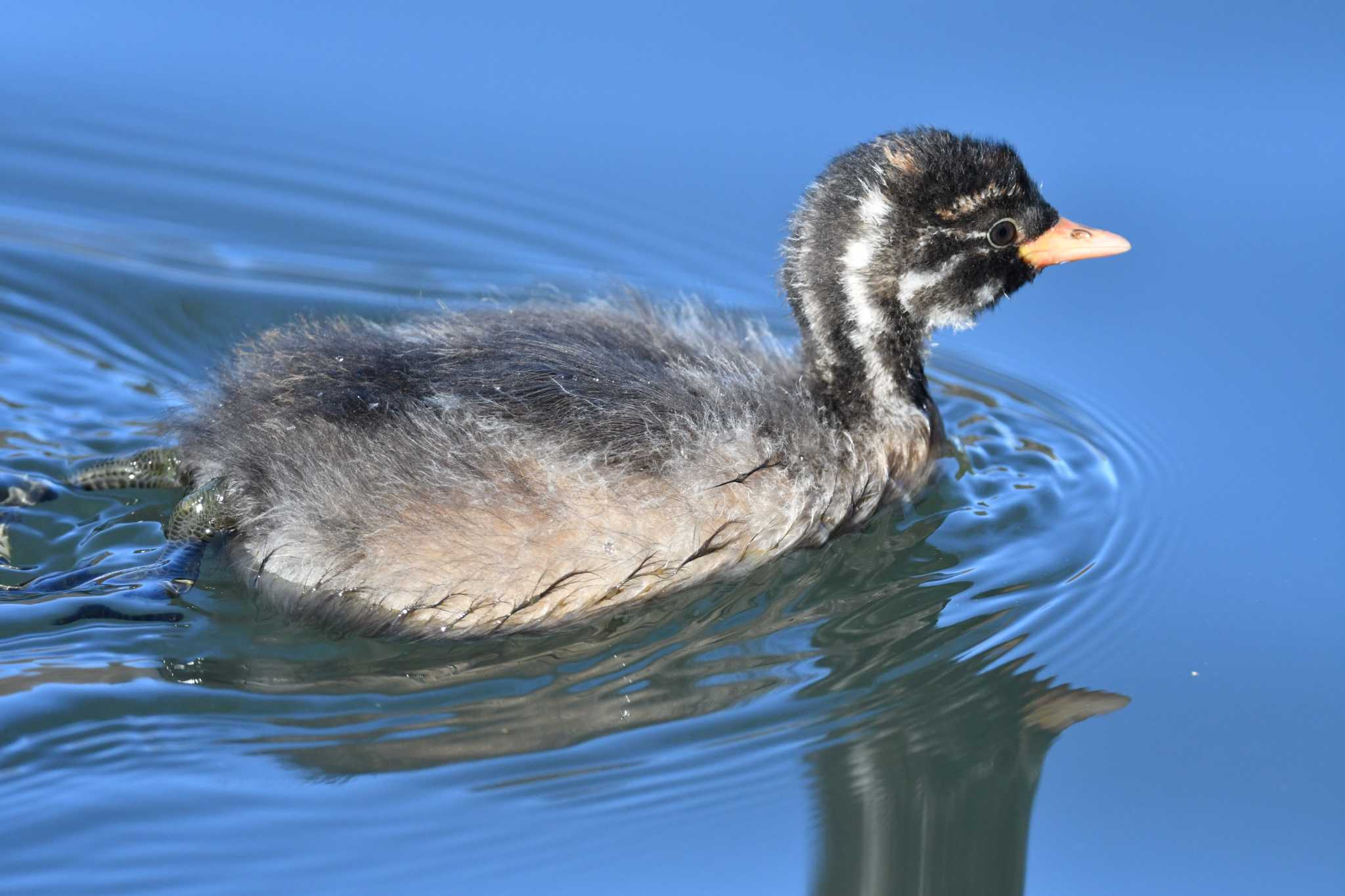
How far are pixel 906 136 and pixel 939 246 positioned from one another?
0.40 meters

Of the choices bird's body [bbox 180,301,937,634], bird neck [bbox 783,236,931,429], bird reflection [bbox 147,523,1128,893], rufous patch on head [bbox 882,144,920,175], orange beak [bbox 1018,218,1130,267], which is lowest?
bird reflection [bbox 147,523,1128,893]

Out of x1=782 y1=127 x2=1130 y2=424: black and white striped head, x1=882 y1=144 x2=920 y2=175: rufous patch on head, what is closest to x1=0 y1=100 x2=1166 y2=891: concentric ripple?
x1=782 y1=127 x2=1130 y2=424: black and white striped head

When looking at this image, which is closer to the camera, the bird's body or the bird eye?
the bird's body

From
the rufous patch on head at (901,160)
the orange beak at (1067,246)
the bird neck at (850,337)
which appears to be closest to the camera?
the rufous patch on head at (901,160)

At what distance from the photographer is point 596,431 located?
5.05 meters

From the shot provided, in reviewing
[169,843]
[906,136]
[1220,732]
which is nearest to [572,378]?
[906,136]

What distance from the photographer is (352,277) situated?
290 inches

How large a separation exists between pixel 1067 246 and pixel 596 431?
6.69 ft

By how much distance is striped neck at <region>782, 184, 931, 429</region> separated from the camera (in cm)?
570

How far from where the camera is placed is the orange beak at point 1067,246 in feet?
19.5

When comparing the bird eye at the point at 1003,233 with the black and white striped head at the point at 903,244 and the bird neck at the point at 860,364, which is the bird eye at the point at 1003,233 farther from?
the bird neck at the point at 860,364

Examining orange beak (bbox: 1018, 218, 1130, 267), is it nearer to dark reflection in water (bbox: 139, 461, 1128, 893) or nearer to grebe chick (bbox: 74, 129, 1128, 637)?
grebe chick (bbox: 74, 129, 1128, 637)

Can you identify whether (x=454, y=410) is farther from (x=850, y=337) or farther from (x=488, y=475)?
(x=850, y=337)

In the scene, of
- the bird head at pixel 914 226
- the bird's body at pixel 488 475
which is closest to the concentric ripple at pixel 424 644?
the bird's body at pixel 488 475
